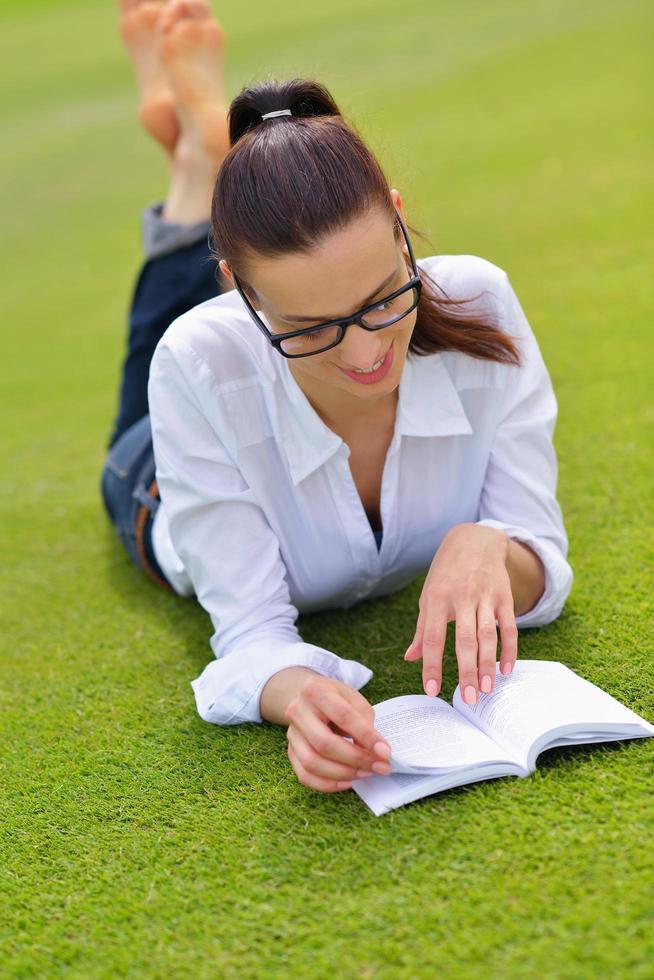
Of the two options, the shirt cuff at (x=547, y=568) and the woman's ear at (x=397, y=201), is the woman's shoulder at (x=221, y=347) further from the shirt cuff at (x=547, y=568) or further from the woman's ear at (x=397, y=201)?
the shirt cuff at (x=547, y=568)

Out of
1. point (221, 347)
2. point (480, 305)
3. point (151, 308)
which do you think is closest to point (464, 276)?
point (480, 305)

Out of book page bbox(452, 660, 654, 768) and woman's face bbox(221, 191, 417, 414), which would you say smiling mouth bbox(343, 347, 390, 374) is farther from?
book page bbox(452, 660, 654, 768)

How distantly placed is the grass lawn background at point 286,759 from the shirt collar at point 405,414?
0.38m

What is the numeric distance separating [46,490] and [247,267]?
228 cm

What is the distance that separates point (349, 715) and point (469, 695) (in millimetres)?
269

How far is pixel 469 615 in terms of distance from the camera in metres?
2.15

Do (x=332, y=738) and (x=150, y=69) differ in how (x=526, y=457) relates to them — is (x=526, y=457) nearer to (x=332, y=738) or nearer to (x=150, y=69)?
(x=332, y=738)

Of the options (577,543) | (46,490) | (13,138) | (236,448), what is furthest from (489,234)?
(13,138)

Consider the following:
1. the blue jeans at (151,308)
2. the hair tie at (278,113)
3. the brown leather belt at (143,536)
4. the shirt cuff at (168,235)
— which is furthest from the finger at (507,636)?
the shirt cuff at (168,235)

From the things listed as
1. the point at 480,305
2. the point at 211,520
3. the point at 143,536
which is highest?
the point at 480,305

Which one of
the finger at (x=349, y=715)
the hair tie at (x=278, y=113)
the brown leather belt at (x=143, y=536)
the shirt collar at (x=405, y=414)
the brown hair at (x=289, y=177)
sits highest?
the hair tie at (x=278, y=113)

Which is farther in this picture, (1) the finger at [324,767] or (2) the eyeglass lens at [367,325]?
(2) the eyeglass lens at [367,325]

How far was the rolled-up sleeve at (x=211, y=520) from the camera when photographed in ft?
7.92

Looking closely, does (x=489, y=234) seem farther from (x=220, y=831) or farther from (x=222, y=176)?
(x=220, y=831)
